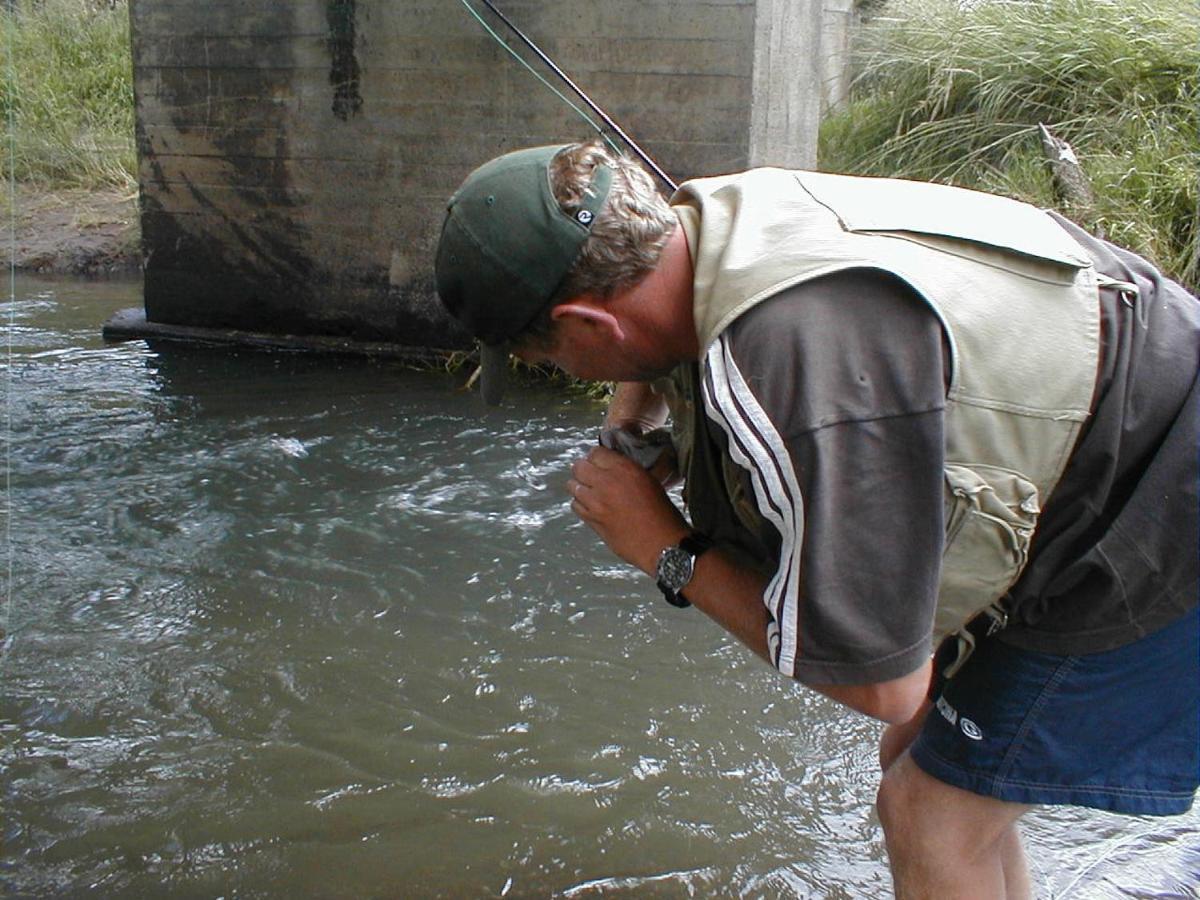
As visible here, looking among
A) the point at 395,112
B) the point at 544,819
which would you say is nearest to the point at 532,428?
the point at 395,112

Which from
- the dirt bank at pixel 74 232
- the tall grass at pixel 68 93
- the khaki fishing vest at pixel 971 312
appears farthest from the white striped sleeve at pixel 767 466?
the tall grass at pixel 68 93

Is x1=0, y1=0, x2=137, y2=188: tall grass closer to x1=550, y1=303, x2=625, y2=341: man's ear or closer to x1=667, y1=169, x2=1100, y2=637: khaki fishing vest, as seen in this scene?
x1=550, y1=303, x2=625, y2=341: man's ear

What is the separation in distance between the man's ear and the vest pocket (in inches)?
23.0

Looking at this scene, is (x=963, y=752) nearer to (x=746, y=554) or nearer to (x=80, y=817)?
(x=746, y=554)

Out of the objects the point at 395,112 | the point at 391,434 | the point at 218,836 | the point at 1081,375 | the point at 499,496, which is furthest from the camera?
the point at 395,112

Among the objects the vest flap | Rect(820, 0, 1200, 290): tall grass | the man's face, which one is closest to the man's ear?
the man's face

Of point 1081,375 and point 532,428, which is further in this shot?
point 532,428

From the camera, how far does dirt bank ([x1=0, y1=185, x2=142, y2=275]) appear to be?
1287cm

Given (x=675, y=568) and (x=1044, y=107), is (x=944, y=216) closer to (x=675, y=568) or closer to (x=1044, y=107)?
(x=675, y=568)

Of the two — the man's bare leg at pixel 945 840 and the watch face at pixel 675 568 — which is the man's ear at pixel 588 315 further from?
the man's bare leg at pixel 945 840

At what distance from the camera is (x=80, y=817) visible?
3389 mm

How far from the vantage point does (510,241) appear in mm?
1996

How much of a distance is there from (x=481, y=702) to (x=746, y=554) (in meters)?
1.99

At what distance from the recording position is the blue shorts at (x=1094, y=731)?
6.88 feet
